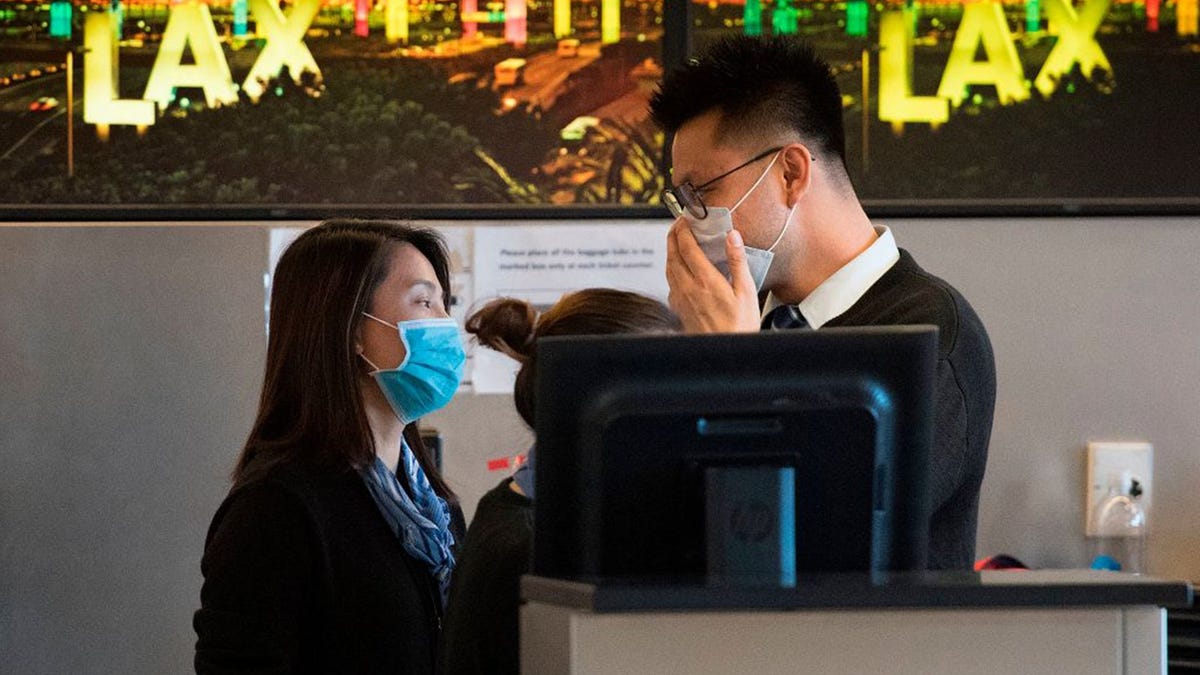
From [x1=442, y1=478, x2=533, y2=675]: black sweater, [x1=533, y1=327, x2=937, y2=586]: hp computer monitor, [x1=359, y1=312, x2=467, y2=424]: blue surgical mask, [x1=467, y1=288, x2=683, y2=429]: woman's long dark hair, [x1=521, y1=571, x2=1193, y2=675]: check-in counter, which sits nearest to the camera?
[x1=521, y1=571, x2=1193, y2=675]: check-in counter

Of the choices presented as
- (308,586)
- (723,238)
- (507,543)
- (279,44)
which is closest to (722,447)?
(507,543)

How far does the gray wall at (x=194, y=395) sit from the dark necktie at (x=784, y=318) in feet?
2.35

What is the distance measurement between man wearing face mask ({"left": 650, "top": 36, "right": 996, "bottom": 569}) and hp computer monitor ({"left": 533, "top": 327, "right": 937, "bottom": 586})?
0.73 meters

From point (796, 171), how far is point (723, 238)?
136 millimetres

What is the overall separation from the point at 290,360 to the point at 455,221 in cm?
95

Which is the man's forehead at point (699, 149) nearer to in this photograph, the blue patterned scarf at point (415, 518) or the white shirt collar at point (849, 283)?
the white shirt collar at point (849, 283)

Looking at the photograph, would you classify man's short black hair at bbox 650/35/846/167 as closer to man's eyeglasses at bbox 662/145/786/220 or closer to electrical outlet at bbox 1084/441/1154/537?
man's eyeglasses at bbox 662/145/786/220

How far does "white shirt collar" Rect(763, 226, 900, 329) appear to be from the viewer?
1943mm

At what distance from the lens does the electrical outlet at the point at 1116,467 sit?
268 cm

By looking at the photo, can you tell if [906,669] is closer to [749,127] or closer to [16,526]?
[749,127]

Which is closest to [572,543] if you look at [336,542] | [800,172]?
[336,542]

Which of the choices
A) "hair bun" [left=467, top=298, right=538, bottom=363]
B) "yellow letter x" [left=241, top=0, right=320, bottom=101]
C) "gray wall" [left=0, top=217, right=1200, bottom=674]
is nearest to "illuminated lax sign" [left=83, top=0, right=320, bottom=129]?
"yellow letter x" [left=241, top=0, right=320, bottom=101]

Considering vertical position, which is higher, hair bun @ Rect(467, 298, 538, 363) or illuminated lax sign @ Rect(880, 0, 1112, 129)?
illuminated lax sign @ Rect(880, 0, 1112, 129)

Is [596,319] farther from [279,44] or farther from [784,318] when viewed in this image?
[279,44]
